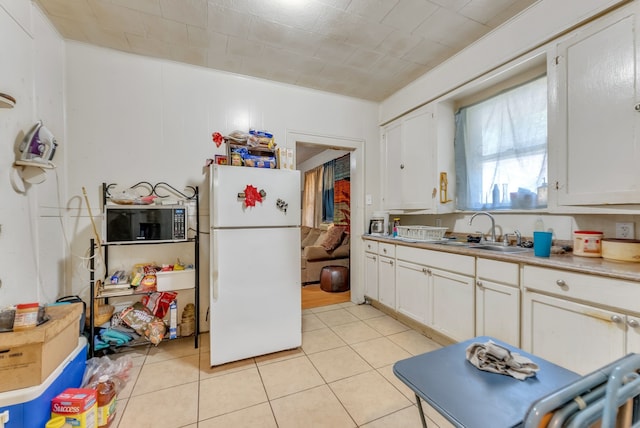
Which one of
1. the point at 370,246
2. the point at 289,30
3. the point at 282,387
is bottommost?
the point at 282,387

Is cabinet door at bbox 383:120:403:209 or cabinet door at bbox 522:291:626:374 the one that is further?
cabinet door at bbox 383:120:403:209

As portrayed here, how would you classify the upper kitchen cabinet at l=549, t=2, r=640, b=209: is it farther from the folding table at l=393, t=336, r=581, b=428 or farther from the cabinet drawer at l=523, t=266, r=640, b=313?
the folding table at l=393, t=336, r=581, b=428

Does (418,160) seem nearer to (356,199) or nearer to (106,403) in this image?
(356,199)

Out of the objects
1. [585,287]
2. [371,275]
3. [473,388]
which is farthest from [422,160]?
[473,388]

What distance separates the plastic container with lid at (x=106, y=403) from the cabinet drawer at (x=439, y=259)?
2369 millimetres

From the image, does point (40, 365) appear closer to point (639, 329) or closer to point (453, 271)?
point (453, 271)

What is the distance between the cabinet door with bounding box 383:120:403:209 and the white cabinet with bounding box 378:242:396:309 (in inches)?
23.2

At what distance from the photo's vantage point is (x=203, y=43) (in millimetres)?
2244

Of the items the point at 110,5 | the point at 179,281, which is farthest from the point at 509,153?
the point at 110,5

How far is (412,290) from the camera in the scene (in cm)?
254

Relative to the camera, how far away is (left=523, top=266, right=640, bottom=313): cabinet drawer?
1242mm

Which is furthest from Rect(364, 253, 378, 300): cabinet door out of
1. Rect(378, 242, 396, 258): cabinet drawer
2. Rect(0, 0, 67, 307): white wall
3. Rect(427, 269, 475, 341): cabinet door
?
Rect(0, 0, 67, 307): white wall

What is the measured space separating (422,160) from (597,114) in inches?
55.0

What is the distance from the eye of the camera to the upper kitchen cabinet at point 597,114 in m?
1.47
